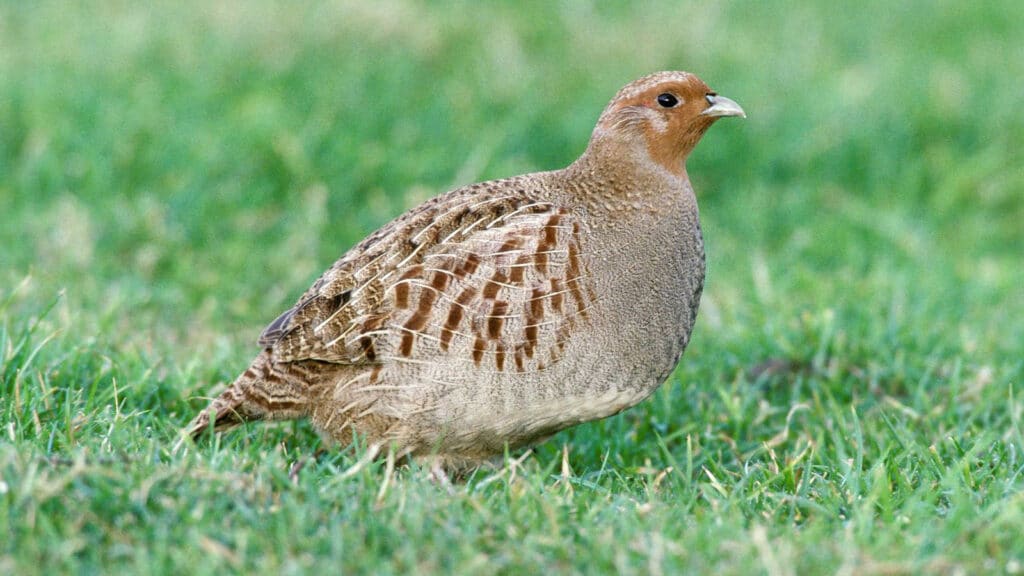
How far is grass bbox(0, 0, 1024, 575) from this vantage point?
8.55 ft

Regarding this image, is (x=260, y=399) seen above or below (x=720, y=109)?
below

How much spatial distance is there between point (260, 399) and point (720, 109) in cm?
155

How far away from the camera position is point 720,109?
370 centimetres

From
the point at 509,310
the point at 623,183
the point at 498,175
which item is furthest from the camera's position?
the point at 498,175

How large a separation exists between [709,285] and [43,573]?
12.9 feet

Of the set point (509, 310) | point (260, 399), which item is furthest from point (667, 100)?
point (260, 399)

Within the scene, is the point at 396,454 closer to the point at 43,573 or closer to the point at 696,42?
the point at 43,573

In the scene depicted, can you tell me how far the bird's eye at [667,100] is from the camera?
3.68m

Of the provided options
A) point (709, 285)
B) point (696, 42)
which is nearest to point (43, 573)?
point (709, 285)

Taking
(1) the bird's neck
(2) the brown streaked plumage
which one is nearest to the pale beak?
(2) the brown streaked plumage

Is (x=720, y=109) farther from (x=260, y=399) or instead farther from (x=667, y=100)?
(x=260, y=399)

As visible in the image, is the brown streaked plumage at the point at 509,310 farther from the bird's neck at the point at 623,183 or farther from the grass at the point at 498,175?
the grass at the point at 498,175

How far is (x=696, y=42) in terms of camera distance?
798cm

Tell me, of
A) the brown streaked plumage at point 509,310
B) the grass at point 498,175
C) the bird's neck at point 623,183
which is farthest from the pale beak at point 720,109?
the grass at point 498,175
